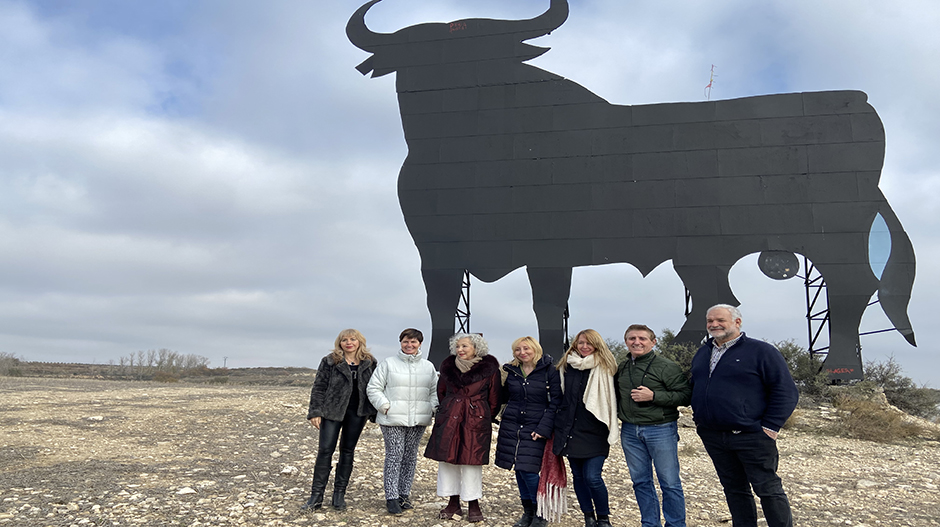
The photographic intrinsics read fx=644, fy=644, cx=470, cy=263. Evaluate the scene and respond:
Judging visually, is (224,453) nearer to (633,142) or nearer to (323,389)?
(323,389)

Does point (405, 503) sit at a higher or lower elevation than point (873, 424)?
lower

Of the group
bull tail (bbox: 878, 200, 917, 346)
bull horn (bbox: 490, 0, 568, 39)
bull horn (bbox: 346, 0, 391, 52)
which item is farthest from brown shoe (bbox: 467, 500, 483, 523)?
bull horn (bbox: 346, 0, 391, 52)

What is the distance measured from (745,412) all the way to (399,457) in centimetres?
253

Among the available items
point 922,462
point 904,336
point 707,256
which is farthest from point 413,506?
point 904,336

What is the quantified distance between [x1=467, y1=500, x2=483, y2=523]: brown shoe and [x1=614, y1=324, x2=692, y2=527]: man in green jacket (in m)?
1.21

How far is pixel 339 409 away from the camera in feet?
16.0

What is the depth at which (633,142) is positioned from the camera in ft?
36.1

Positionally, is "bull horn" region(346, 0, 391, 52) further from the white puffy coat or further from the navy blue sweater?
the navy blue sweater

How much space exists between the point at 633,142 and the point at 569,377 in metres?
7.40

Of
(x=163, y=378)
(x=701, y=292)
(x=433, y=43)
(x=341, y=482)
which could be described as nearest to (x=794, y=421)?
(x=701, y=292)

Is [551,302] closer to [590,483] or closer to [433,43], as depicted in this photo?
[433,43]

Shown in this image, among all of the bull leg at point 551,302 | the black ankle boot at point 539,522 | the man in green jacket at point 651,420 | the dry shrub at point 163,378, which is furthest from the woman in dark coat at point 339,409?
the dry shrub at point 163,378

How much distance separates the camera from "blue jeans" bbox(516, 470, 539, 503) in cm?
458

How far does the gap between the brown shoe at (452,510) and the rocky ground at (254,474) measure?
4.1 inches
